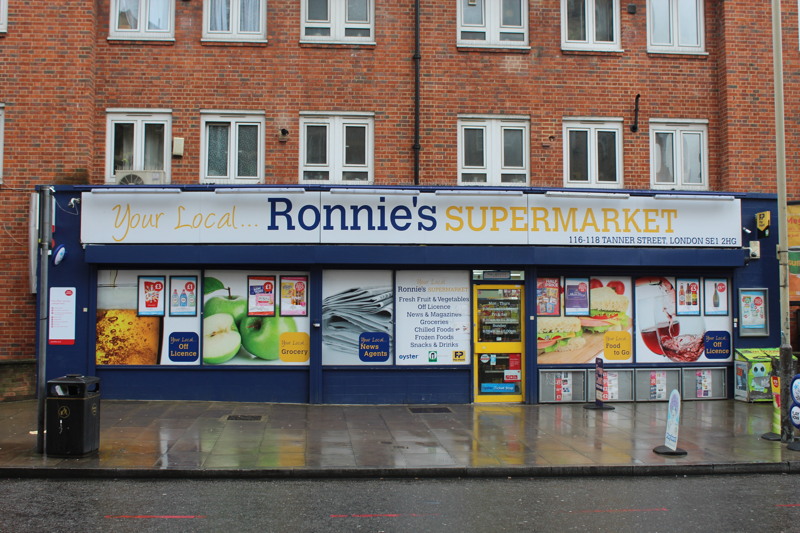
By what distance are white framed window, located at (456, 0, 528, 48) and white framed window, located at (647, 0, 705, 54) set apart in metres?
2.81

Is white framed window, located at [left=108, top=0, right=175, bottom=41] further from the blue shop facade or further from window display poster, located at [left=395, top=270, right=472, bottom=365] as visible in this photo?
window display poster, located at [left=395, top=270, right=472, bottom=365]

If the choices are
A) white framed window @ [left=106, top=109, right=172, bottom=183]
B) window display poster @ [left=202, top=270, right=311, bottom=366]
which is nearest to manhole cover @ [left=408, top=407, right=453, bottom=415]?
window display poster @ [left=202, top=270, right=311, bottom=366]

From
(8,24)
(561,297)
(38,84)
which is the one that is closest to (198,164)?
(38,84)

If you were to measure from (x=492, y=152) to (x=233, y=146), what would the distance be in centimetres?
531

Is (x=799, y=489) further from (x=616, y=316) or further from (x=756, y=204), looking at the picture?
(x=756, y=204)

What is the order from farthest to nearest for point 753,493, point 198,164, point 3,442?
point 198,164 < point 3,442 < point 753,493

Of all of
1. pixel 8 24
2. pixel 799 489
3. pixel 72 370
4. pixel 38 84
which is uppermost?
pixel 8 24

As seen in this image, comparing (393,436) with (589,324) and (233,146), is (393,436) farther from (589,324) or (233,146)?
(233,146)

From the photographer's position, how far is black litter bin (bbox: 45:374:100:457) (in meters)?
9.04

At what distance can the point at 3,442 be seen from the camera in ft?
32.5

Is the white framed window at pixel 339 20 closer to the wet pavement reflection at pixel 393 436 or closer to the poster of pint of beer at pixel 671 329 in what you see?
the wet pavement reflection at pixel 393 436

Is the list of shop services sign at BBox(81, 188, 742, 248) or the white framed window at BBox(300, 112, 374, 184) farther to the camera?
the white framed window at BBox(300, 112, 374, 184)

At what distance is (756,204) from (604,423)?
6.11m

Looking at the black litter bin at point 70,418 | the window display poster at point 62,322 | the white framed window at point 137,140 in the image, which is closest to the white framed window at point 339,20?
the white framed window at point 137,140
